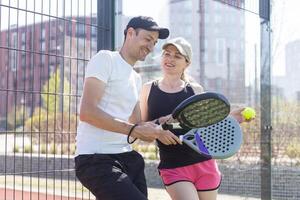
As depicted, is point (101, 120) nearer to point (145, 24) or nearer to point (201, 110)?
point (201, 110)

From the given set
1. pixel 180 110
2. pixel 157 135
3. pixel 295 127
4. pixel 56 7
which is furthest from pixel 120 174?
pixel 295 127

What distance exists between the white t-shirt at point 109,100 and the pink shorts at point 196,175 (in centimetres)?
57

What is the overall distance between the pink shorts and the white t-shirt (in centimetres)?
57

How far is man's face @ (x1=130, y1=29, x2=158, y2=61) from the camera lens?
274 centimetres

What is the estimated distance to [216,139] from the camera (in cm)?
295

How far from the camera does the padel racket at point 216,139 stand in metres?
2.84

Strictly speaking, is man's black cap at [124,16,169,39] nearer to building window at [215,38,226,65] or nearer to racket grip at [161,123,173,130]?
racket grip at [161,123,173,130]

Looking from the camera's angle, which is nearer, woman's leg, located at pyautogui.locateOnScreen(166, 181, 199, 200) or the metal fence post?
woman's leg, located at pyautogui.locateOnScreen(166, 181, 199, 200)

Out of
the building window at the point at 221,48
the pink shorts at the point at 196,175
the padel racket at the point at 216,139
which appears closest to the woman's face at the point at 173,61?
the padel racket at the point at 216,139

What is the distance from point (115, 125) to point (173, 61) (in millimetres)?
911

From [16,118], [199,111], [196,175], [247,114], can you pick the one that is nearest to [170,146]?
[196,175]

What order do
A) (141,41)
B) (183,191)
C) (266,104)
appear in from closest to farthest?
1. (141,41)
2. (183,191)
3. (266,104)

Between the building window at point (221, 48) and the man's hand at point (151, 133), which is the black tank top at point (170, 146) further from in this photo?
the building window at point (221, 48)

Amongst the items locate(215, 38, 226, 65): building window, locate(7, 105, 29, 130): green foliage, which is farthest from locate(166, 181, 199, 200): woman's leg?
locate(215, 38, 226, 65): building window
